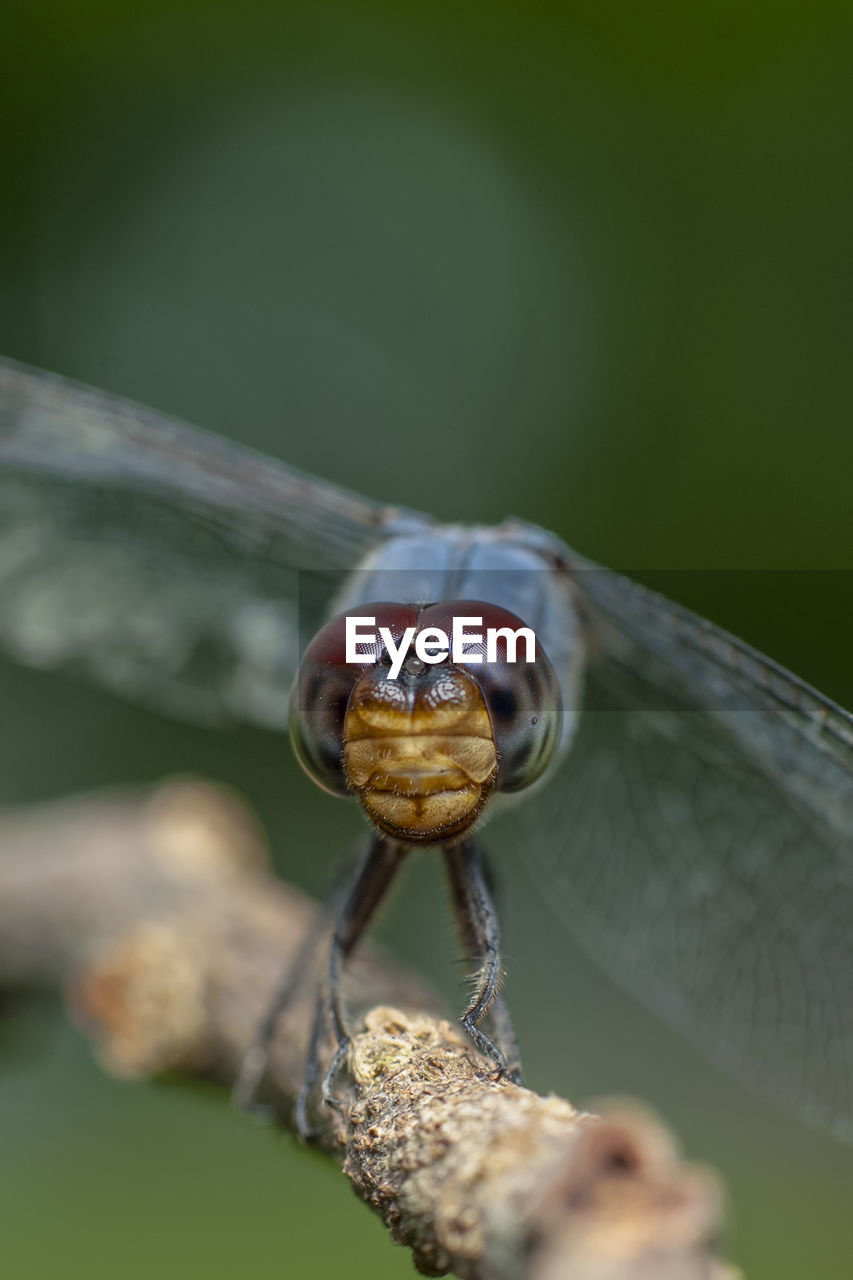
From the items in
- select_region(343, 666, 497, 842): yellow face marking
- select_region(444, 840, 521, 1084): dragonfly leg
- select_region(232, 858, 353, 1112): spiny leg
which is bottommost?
select_region(232, 858, 353, 1112): spiny leg

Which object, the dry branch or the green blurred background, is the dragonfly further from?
the green blurred background

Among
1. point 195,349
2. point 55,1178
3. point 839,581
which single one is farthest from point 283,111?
point 55,1178

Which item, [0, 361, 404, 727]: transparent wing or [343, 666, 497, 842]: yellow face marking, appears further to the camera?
[0, 361, 404, 727]: transparent wing

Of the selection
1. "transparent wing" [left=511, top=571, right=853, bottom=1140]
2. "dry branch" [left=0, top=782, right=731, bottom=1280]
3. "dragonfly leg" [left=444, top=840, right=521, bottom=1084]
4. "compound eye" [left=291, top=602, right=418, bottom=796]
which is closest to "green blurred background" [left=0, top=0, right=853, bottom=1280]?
"dry branch" [left=0, top=782, right=731, bottom=1280]

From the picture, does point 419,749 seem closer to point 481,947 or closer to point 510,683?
point 510,683

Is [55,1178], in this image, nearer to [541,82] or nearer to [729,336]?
[729,336]

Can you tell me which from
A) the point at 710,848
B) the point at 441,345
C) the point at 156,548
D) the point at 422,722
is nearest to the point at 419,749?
the point at 422,722

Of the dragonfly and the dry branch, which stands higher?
the dragonfly

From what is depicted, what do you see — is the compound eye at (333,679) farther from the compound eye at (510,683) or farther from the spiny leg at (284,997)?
the spiny leg at (284,997)
